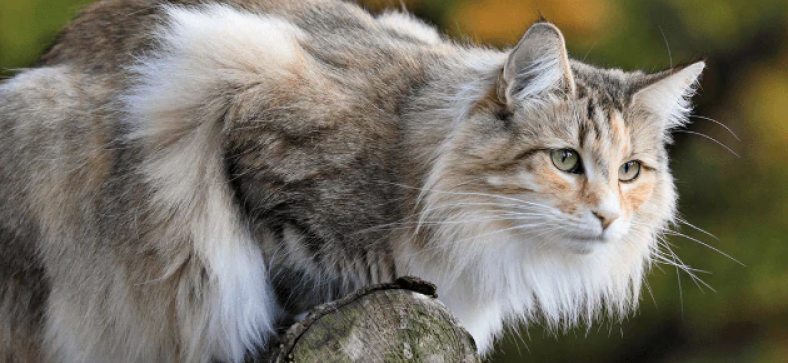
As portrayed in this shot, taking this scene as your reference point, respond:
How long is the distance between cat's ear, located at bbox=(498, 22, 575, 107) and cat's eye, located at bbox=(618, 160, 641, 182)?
300 mm

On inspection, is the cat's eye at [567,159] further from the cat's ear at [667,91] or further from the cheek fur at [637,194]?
the cat's ear at [667,91]

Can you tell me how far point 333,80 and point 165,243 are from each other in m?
0.76

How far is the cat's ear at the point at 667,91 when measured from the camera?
2.89 meters

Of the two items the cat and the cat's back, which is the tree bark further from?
the cat's back

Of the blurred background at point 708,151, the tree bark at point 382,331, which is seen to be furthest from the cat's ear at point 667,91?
the blurred background at point 708,151

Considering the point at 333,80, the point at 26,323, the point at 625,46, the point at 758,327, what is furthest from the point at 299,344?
the point at 758,327

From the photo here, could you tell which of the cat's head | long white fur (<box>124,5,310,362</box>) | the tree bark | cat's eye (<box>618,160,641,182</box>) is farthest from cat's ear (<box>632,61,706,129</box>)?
long white fur (<box>124,5,310,362</box>)

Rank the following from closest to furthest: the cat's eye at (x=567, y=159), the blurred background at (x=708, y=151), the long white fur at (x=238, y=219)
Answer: the cat's eye at (x=567, y=159) → the long white fur at (x=238, y=219) → the blurred background at (x=708, y=151)

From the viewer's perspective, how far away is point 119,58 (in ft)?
10.5

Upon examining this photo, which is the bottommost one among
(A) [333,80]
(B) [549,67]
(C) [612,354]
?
(C) [612,354]

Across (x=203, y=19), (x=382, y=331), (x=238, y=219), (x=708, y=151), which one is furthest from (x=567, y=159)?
(x=708, y=151)

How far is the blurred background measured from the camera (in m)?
5.05

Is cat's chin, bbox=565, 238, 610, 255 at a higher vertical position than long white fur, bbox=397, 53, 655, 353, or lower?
higher

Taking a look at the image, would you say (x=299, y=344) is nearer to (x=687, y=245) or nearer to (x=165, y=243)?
(x=165, y=243)
